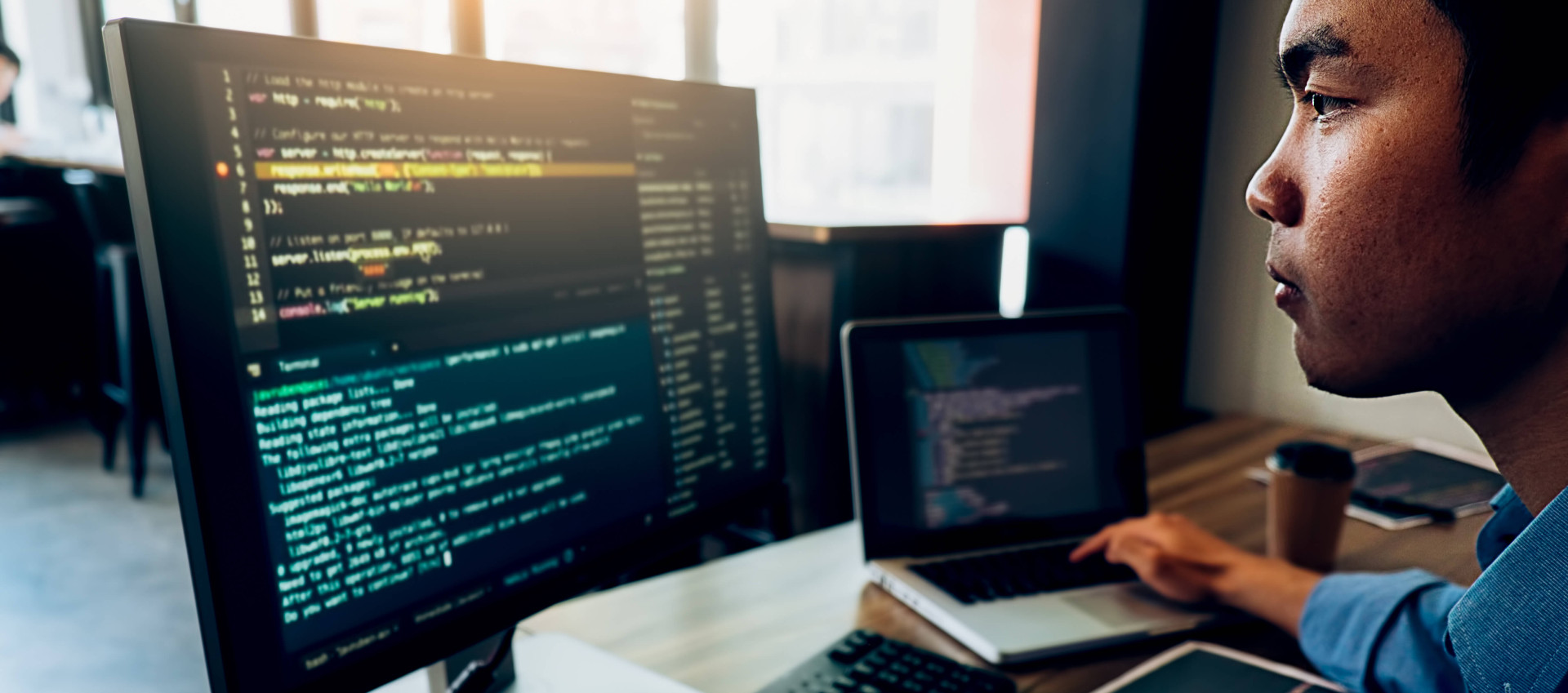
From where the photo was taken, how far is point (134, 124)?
435 millimetres

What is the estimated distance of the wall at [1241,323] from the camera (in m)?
1.22

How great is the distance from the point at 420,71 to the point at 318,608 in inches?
12.0

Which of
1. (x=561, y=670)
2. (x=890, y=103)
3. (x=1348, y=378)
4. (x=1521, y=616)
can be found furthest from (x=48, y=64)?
(x=1521, y=616)

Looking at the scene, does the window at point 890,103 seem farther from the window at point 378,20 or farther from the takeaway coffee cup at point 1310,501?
the window at point 378,20

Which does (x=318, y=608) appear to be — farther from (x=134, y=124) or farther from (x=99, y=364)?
(x=99, y=364)

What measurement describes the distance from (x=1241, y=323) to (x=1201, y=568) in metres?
0.62

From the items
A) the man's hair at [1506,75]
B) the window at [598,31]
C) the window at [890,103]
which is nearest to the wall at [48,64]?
the window at [598,31]

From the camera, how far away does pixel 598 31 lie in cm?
324

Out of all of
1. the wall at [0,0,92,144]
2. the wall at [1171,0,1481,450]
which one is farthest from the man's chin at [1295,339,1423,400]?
the wall at [0,0,92,144]

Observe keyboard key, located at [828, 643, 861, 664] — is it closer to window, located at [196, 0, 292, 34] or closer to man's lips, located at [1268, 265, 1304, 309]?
man's lips, located at [1268, 265, 1304, 309]

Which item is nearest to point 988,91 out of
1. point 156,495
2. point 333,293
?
point 333,293

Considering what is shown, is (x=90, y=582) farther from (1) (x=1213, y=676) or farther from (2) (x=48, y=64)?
(2) (x=48, y=64)

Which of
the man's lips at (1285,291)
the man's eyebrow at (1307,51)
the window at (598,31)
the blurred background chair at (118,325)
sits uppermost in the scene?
the window at (598,31)

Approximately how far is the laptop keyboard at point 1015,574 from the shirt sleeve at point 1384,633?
160mm
